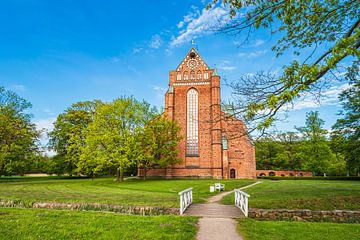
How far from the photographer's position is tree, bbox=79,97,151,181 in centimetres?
2589

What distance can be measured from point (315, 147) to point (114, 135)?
31692 millimetres

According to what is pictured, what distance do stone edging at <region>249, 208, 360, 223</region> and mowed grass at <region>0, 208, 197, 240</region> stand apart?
281 centimetres

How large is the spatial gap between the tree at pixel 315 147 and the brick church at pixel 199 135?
1132 centimetres

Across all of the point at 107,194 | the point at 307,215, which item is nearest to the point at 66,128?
the point at 107,194

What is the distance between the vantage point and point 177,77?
3606 cm

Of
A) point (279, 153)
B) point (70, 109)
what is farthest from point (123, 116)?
point (279, 153)

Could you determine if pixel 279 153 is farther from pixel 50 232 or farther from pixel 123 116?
pixel 50 232

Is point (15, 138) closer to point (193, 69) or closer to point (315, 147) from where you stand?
point (193, 69)

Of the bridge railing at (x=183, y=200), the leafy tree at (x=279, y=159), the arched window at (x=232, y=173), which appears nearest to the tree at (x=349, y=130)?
the bridge railing at (x=183, y=200)

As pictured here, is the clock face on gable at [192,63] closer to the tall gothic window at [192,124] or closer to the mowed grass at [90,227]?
the tall gothic window at [192,124]

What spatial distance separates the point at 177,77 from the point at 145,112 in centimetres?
926

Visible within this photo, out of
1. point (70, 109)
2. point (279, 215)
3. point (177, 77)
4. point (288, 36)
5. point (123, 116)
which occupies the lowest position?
point (279, 215)

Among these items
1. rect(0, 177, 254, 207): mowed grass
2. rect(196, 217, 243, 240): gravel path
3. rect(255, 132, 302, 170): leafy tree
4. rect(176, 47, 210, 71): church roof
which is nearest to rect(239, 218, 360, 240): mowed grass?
rect(196, 217, 243, 240): gravel path

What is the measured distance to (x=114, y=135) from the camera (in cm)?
2664
